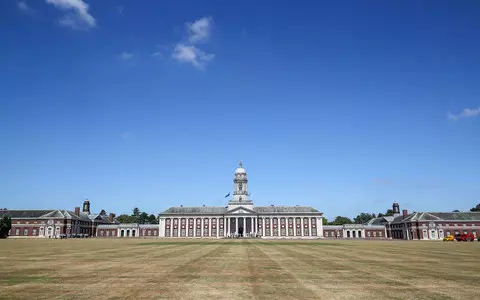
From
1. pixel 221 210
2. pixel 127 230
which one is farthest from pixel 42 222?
pixel 221 210

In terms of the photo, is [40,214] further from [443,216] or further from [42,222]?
[443,216]

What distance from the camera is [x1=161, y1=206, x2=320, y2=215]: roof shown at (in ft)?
475

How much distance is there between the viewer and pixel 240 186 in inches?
5768

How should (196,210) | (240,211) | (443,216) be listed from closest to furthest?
(443,216) < (240,211) < (196,210)

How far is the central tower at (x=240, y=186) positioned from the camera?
14575cm

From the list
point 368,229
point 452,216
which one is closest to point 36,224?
point 368,229

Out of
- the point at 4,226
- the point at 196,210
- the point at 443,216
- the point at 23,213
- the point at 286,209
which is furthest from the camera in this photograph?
the point at 196,210

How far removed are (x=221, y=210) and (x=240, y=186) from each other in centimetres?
1262

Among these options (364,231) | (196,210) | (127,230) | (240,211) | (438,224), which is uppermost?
(196,210)

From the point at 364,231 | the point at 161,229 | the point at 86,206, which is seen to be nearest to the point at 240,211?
the point at 161,229

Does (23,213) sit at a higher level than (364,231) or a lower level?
higher

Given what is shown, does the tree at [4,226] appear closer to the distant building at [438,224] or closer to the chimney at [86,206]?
the chimney at [86,206]

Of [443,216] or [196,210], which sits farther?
[196,210]

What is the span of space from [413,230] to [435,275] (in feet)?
381
